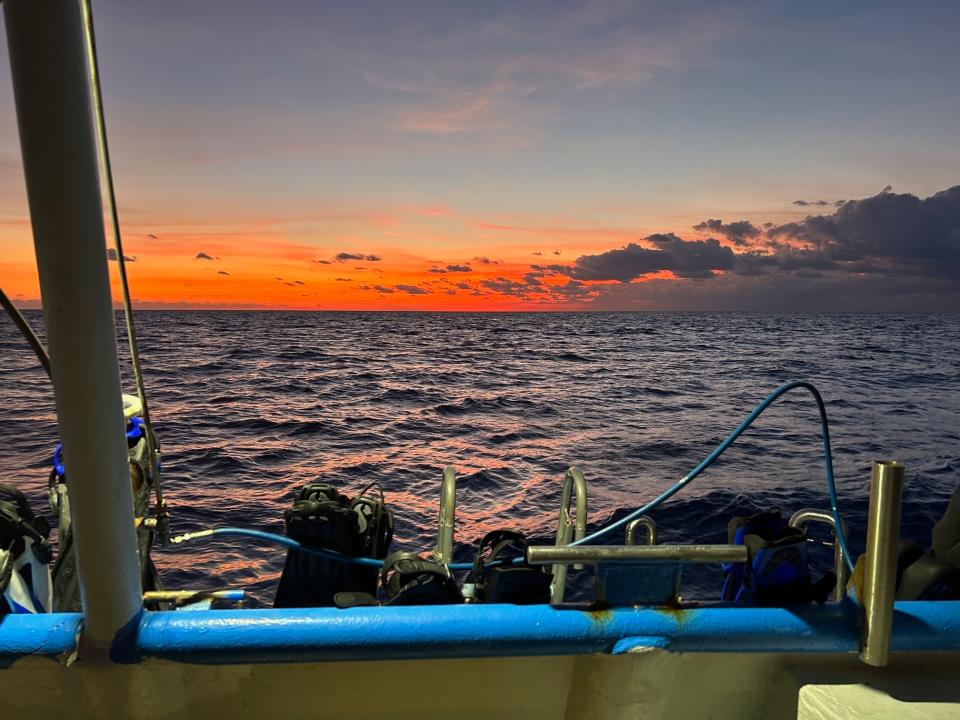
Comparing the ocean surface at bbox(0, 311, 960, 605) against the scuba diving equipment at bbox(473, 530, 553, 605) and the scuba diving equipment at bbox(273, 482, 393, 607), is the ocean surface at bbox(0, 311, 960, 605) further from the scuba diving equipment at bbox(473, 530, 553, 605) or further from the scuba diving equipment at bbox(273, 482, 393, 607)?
the scuba diving equipment at bbox(473, 530, 553, 605)

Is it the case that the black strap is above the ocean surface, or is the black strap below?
above

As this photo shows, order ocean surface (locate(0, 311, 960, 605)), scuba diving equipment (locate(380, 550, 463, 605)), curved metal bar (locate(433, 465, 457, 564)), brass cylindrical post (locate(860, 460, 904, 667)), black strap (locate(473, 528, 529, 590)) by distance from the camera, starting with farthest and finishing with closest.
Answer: ocean surface (locate(0, 311, 960, 605)), curved metal bar (locate(433, 465, 457, 564)), black strap (locate(473, 528, 529, 590)), scuba diving equipment (locate(380, 550, 463, 605)), brass cylindrical post (locate(860, 460, 904, 667))

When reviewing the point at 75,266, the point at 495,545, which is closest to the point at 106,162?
the point at 75,266

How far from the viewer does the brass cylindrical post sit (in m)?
1.89

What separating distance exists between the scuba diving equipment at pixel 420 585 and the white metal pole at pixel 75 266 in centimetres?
99

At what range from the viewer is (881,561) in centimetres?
196

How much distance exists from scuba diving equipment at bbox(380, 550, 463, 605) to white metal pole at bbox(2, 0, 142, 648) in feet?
3.25

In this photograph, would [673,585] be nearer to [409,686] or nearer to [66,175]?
[409,686]

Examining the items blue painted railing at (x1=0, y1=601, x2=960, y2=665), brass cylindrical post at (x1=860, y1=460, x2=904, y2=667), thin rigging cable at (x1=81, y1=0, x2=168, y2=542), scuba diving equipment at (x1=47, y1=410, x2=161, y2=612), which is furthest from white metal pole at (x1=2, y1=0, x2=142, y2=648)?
brass cylindrical post at (x1=860, y1=460, x2=904, y2=667)

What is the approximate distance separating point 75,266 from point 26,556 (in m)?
1.80

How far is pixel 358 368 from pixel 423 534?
2951 cm

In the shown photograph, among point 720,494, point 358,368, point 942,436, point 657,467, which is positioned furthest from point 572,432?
point 358,368

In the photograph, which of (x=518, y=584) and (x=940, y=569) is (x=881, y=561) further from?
(x=518, y=584)

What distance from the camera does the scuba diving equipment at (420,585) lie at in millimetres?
2396
